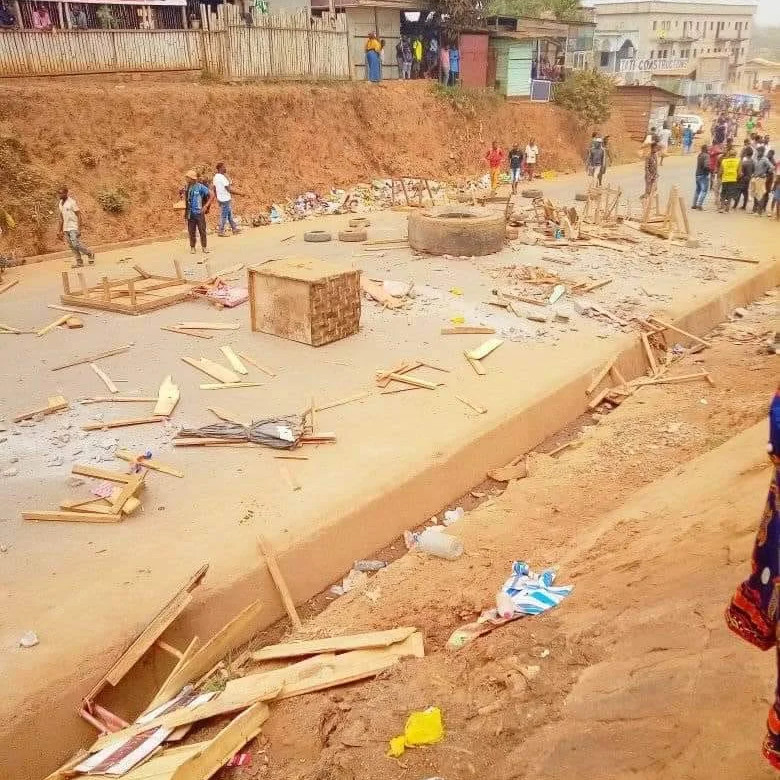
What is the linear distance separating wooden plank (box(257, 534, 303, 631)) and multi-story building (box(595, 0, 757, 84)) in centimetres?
5136

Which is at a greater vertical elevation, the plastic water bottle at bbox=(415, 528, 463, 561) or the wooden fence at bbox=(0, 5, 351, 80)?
the wooden fence at bbox=(0, 5, 351, 80)

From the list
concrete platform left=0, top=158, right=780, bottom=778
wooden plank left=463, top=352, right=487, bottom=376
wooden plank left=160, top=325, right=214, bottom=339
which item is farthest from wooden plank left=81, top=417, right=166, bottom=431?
wooden plank left=463, top=352, right=487, bottom=376

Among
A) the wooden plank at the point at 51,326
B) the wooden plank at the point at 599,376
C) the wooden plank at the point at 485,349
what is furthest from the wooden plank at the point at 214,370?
the wooden plank at the point at 599,376

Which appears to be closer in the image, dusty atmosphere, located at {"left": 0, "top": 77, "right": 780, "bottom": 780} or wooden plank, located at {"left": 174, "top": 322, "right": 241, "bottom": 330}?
dusty atmosphere, located at {"left": 0, "top": 77, "right": 780, "bottom": 780}

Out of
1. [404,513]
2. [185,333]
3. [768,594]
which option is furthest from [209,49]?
[768,594]

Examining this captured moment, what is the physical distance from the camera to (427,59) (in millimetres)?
30172

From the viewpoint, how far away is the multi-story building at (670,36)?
54219 mm

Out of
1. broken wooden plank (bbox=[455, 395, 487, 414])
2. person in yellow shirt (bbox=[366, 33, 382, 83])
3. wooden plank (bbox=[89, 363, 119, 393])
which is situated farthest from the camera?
person in yellow shirt (bbox=[366, 33, 382, 83])

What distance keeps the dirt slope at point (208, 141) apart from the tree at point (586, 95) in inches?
164

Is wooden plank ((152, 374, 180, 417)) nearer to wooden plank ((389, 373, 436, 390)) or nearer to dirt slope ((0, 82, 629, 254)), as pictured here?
wooden plank ((389, 373, 436, 390))

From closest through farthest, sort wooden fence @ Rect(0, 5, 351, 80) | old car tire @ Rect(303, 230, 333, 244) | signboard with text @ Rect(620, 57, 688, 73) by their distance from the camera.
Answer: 1. old car tire @ Rect(303, 230, 333, 244)
2. wooden fence @ Rect(0, 5, 351, 80)
3. signboard with text @ Rect(620, 57, 688, 73)

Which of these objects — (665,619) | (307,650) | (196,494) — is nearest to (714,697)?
(665,619)

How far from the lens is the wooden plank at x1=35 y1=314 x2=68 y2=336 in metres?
11.5

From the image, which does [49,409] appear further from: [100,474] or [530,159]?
[530,159]
